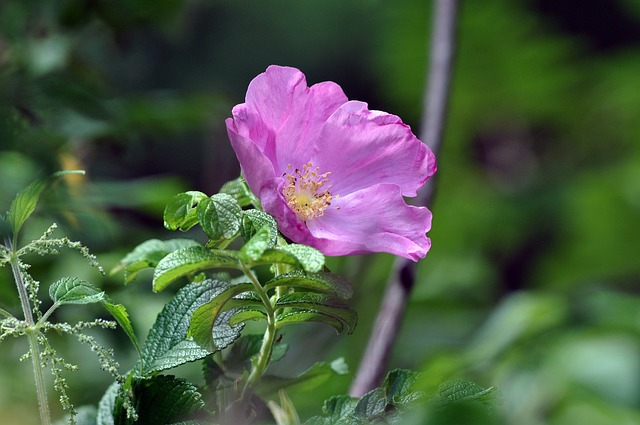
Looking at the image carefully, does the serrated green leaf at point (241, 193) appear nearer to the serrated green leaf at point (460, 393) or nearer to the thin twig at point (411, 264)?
the serrated green leaf at point (460, 393)

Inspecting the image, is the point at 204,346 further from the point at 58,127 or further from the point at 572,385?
the point at 572,385

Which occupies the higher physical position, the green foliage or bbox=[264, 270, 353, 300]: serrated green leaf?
bbox=[264, 270, 353, 300]: serrated green leaf

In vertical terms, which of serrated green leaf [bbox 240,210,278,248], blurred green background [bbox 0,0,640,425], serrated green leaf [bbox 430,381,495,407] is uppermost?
blurred green background [bbox 0,0,640,425]

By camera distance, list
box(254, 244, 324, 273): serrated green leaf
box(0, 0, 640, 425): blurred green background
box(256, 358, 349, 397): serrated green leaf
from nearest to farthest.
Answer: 1. box(254, 244, 324, 273): serrated green leaf
2. box(256, 358, 349, 397): serrated green leaf
3. box(0, 0, 640, 425): blurred green background

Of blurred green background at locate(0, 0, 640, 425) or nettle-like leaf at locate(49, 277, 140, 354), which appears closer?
nettle-like leaf at locate(49, 277, 140, 354)

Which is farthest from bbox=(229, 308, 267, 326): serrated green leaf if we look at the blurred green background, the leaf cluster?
the blurred green background

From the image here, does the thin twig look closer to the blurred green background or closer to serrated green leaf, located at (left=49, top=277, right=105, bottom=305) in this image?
the blurred green background
